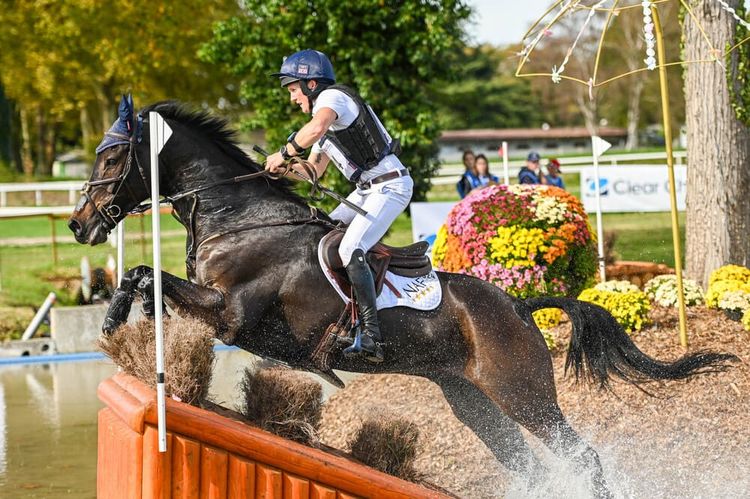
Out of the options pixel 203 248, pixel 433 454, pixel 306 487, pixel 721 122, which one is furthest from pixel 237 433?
pixel 721 122

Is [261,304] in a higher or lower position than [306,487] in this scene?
higher

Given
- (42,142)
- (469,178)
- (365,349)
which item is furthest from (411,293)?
(42,142)

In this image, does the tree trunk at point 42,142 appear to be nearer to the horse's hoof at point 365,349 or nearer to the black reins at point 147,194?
the black reins at point 147,194

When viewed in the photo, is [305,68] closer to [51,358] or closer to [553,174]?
[51,358]

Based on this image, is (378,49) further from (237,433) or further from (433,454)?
(237,433)

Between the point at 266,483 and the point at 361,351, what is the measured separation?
92 centimetres

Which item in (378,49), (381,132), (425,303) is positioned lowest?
(425,303)

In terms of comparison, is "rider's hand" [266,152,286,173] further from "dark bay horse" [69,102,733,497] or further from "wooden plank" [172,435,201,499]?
"wooden plank" [172,435,201,499]

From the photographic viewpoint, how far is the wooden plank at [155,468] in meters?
4.07

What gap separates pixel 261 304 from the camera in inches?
196

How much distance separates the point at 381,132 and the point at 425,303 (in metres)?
0.93

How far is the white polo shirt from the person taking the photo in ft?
16.1

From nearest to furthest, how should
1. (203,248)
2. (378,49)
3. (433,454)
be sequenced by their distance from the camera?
(203,248) → (433,454) → (378,49)

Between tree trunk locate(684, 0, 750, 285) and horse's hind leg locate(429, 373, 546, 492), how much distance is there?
4946 millimetres
